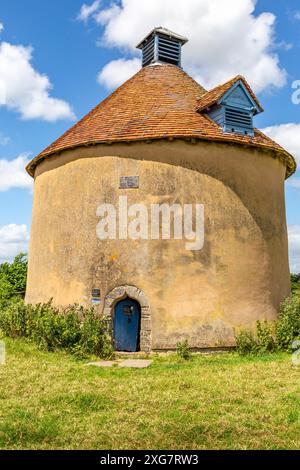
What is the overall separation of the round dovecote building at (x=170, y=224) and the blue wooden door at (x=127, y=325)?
0.03 m

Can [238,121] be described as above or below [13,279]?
above

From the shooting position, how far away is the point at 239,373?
8.31 metres

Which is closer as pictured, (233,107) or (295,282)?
(233,107)

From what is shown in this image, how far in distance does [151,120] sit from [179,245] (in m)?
3.63

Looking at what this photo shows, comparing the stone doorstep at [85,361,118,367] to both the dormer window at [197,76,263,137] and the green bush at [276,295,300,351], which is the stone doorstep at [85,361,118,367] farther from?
the dormer window at [197,76,263,137]

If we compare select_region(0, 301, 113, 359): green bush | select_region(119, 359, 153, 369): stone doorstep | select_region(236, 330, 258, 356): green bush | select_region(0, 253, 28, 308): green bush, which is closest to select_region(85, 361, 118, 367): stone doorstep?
select_region(119, 359, 153, 369): stone doorstep

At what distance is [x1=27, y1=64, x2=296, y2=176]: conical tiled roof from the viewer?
450 inches

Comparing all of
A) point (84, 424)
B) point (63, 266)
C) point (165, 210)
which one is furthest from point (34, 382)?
point (165, 210)

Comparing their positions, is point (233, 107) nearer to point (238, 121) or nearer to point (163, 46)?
point (238, 121)

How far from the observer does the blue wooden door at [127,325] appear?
1127 centimetres

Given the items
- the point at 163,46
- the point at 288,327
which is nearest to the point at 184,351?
the point at 288,327

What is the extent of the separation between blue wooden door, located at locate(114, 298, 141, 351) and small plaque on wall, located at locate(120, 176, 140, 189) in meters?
3.02

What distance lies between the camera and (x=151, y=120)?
11844 millimetres

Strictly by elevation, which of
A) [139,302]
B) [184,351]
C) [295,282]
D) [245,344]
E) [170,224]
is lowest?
[184,351]
